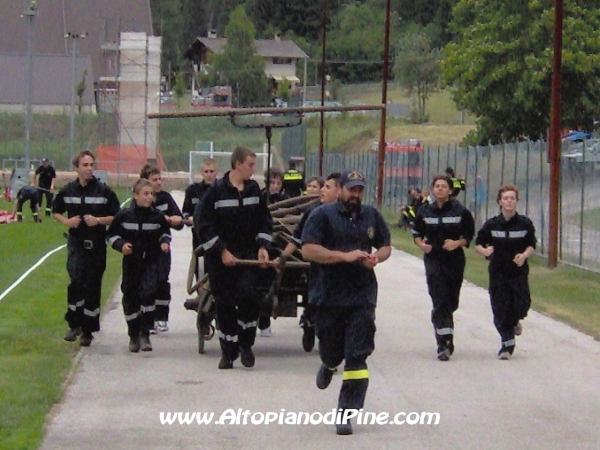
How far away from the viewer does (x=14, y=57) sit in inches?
4003

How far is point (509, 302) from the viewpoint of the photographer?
41.5 ft

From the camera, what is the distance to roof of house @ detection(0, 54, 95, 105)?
97.1 metres

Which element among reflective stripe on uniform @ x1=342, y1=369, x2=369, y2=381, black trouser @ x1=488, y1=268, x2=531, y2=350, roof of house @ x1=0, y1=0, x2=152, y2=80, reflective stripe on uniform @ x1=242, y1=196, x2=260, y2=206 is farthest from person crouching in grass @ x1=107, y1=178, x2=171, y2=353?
roof of house @ x1=0, y1=0, x2=152, y2=80

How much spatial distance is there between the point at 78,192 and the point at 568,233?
516 inches

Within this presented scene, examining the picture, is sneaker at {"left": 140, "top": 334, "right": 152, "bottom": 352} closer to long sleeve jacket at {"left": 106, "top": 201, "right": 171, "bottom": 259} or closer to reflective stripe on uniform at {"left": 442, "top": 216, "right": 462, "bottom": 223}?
long sleeve jacket at {"left": 106, "top": 201, "right": 171, "bottom": 259}

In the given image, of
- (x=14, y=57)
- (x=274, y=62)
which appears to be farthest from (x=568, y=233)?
(x=274, y=62)

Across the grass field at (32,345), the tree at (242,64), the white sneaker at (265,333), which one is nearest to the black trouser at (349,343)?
the grass field at (32,345)

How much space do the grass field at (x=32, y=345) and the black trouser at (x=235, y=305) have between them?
4.73 ft

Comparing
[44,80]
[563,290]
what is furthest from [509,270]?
[44,80]

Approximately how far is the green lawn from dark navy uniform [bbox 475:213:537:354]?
1919 mm

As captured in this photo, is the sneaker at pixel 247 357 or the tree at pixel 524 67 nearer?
the sneaker at pixel 247 357

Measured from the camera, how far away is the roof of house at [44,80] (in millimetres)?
97125

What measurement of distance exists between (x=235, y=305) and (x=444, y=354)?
84.4 inches

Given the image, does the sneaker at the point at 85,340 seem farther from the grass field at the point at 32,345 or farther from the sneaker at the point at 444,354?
the sneaker at the point at 444,354
